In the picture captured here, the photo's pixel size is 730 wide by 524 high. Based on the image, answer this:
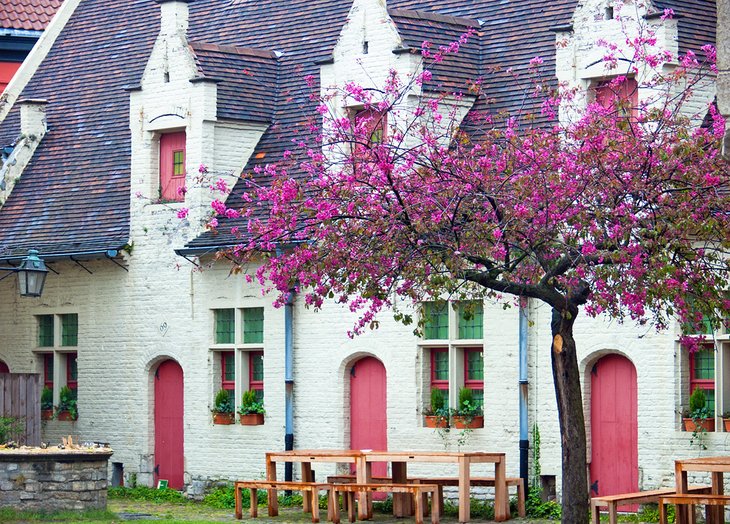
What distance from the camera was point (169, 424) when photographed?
3234 centimetres

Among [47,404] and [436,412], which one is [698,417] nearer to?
[436,412]

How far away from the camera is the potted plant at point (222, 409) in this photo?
1215 inches

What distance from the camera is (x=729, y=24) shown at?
14.0 metres

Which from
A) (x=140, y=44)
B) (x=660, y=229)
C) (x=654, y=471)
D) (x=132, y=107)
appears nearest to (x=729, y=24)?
(x=660, y=229)

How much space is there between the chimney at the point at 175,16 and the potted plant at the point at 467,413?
8755mm

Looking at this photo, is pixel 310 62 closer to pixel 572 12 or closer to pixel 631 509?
pixel 572 12

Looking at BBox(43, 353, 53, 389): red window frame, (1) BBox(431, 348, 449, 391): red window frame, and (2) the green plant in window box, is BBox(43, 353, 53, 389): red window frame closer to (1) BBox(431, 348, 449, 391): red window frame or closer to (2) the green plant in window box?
(1) BBox(431, 348, 449, 391): red window frame

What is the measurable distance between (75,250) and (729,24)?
20132 millimetres

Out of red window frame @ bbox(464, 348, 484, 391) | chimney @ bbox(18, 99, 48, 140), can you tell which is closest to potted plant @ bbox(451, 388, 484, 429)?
red window frame @ bbox(464, 348, 484, 391)

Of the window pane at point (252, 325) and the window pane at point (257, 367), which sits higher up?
the window pane at point (252, 325)

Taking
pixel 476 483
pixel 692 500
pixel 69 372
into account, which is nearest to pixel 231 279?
pixel 69 372

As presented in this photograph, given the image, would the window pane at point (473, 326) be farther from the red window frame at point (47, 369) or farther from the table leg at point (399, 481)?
the red window frame at point (47, 369)

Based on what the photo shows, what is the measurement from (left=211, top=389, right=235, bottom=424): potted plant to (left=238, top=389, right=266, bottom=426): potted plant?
0.27 meters

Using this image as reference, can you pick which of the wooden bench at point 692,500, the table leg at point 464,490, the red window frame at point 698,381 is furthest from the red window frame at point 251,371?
the wooden bench at point 692,500
